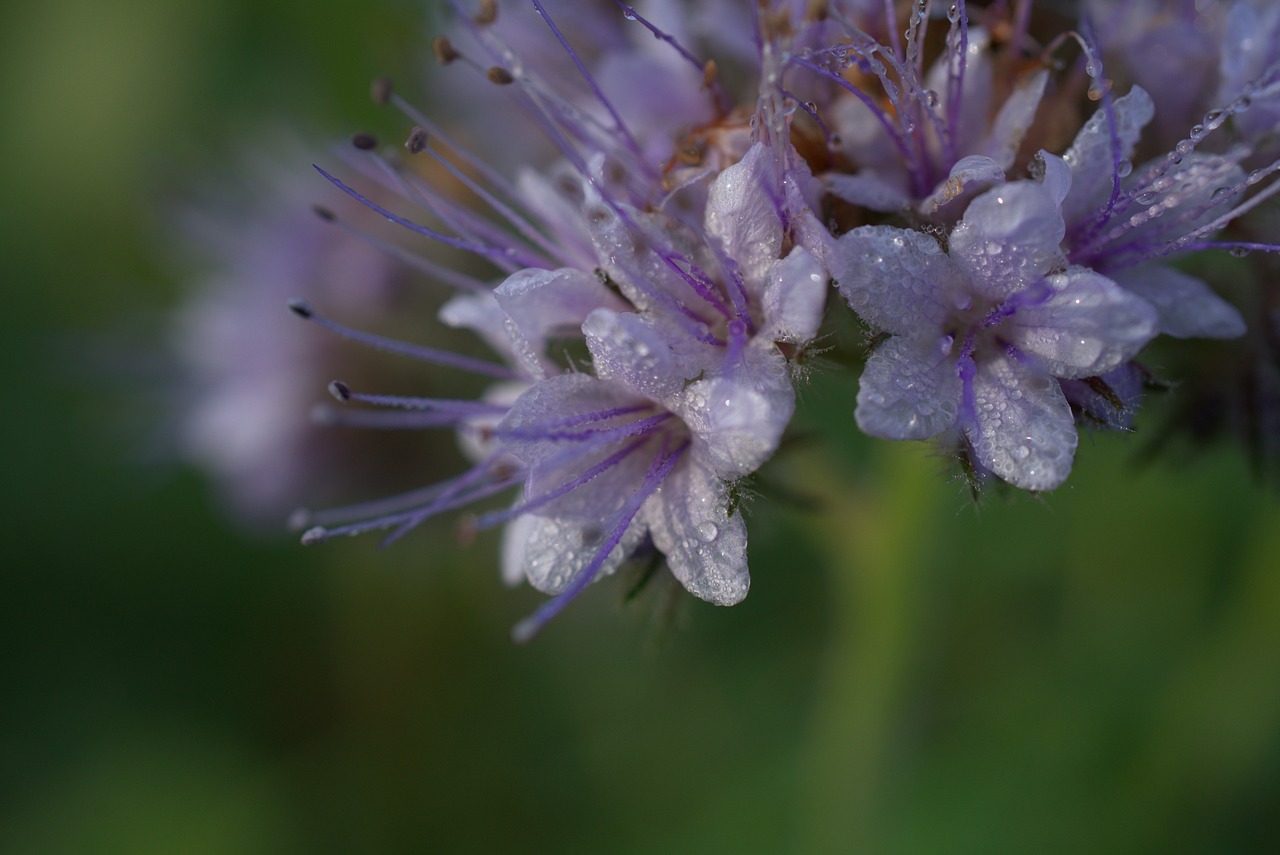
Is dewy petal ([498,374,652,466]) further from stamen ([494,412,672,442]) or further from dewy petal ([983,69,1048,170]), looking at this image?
dewy petal ([983,69,1048,170])

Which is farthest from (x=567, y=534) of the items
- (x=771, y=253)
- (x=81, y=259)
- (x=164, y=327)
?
(x=81, y=259)

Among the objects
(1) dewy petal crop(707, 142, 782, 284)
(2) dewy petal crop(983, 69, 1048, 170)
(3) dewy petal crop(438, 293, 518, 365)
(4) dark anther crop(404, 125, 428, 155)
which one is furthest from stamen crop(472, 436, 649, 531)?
(2) dewy petal crop(983, 69, 1048, 170)

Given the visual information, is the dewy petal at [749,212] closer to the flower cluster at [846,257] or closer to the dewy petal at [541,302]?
the flower cluster at [846,257]

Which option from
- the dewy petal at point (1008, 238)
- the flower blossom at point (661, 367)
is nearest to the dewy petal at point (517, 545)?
the flower blossom at point (661, 367)

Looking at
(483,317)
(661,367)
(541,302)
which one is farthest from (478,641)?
(661,367)

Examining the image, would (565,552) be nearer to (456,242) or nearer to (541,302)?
Answer: (541,302)

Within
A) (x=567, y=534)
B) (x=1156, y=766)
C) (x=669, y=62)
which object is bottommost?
(x=1156, y=766)

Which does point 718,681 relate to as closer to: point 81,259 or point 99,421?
point 99,421
